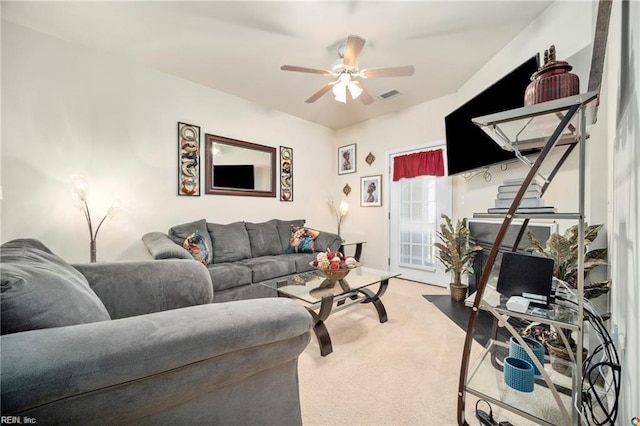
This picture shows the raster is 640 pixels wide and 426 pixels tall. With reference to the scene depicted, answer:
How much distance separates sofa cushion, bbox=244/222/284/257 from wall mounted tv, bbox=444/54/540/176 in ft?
8.07

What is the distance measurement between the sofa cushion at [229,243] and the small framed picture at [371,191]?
2.22 meters

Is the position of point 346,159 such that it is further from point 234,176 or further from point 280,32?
point 280,32

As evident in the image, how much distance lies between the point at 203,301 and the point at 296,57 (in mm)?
2499

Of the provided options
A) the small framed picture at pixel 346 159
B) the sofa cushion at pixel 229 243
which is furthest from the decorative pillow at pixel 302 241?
the small framed picture at pixel 346 159

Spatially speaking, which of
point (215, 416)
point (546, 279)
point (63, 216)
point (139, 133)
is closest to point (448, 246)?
point (546, 279)

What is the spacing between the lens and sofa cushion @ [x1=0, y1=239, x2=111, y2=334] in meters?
0.65

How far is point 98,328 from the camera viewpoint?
69 centimetres

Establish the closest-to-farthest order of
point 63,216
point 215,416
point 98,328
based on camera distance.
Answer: point 98,328 < point 215,416 < point 63,216

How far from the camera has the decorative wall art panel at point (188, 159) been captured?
322cm

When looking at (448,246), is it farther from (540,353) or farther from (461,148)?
(540,353)

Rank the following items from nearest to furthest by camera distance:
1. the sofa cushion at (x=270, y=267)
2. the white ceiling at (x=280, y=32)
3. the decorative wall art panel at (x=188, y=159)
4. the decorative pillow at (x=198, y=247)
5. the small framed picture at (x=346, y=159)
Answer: the white ceiling at (x=280, y=32)
the decorative pillow at (x=198, y=247)
the sofa cushion at (x=270, y=267)
the decorative wall art panel at (x=188, y=159)
the small framed picture at (x=346, y=159)

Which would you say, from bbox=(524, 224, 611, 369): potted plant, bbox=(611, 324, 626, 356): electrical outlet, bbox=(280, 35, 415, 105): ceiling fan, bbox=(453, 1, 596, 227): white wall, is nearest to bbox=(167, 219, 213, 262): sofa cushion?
bbox=(280, 35, 415, 105): ceiling fan

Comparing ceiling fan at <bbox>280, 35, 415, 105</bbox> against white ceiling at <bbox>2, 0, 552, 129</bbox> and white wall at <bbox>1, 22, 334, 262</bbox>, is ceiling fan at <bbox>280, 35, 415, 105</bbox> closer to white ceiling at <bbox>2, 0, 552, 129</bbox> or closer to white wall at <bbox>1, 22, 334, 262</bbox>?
white ceiling at <bbox>2, 0, 552, 129</bbox>

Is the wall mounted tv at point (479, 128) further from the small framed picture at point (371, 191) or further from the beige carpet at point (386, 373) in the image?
the beige carpet at point (386, 373)
